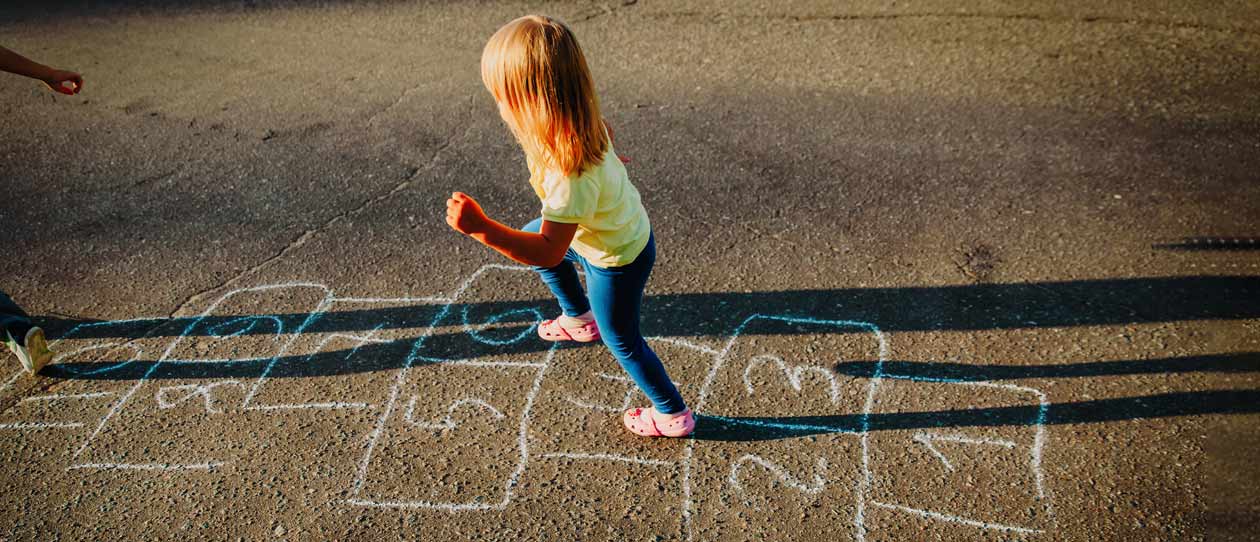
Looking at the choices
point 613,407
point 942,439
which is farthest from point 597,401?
point 942,439

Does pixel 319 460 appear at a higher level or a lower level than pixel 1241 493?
higher

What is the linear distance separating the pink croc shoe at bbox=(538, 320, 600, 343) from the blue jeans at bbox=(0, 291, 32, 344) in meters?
2.08

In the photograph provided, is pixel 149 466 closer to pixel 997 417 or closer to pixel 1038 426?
pixel 997 417

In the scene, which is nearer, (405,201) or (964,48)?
(405,201)

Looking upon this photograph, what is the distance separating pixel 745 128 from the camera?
17.6 ft

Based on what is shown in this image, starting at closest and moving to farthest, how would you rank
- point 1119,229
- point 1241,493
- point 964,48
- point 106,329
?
1. point 1241,493
2. point 106,329
3. point 1119,229
4. point 964,48

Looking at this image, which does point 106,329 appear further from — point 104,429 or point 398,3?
point 398,3

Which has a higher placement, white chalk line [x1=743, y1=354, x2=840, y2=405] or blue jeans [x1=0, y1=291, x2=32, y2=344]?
blue jeans [x1=0, y1=291, x2=32, y2=344]

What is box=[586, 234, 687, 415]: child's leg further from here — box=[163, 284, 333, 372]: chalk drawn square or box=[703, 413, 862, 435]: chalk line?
box=[163, 284, 333, 372]: chalk drawn square

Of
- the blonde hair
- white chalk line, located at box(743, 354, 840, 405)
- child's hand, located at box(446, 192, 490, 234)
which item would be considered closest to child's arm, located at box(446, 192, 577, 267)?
child's hand, located at box(446, 192, 490, 234)

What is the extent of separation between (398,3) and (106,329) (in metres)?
4.69

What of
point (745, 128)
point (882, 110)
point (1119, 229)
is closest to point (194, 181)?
point (745, 128)

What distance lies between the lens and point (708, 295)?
388cm

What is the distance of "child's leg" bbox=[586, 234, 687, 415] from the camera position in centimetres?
278
